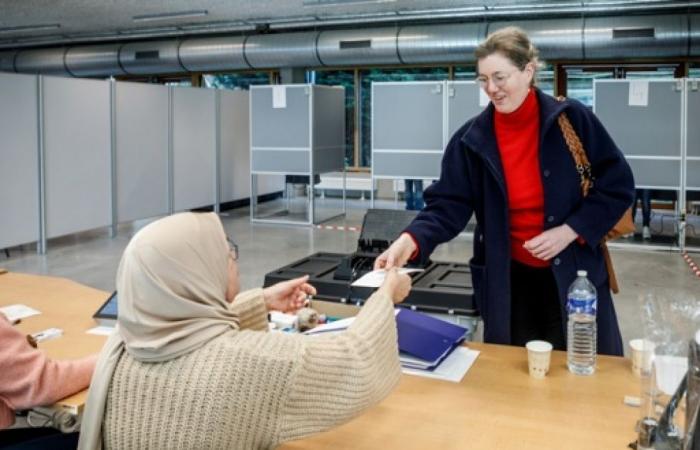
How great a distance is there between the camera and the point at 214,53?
35.5 feet

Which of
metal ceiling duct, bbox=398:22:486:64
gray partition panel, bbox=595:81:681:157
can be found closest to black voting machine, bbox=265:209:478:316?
gray partition panel, bbox=595:81:681:157

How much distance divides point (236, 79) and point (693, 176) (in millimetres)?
8391

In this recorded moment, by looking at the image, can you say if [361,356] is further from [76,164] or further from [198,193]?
[198,193]

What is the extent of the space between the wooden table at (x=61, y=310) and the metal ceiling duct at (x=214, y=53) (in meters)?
8.18

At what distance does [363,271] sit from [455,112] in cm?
499

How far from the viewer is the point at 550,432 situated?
147 centimetres

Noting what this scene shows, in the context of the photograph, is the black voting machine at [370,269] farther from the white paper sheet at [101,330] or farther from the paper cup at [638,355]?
the paper cup at [638,355]

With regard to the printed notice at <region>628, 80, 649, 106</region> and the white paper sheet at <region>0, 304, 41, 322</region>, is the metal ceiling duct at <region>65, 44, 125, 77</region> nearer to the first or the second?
the printed notice at <region>628, 80, 649, 106</region>

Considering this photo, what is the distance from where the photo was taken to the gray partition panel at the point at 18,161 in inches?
260

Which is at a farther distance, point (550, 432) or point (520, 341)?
point (520, 341)

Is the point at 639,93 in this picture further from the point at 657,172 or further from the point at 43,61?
the point at 43,61

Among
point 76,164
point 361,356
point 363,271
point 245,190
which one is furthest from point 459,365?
point 245,190

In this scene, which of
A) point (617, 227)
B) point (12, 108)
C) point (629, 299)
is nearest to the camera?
point (617, 227)

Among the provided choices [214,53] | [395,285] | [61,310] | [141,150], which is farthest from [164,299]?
[214,53]
